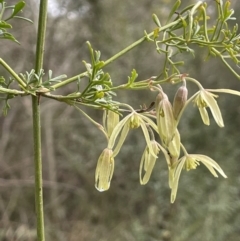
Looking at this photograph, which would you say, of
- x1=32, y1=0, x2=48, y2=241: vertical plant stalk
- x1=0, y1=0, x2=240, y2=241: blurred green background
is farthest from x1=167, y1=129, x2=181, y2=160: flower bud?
x1=0, y1=0, x2=240, y2=241: blurred green background

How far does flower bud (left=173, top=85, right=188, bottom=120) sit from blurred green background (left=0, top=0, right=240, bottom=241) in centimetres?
161

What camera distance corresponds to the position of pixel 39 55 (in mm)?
468

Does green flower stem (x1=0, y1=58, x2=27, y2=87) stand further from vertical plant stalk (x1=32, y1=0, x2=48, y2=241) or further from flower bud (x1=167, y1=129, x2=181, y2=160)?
flower bud (x1=167, y1=129, x2=181, y2=160)

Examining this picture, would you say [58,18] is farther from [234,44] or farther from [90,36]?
[234,44]

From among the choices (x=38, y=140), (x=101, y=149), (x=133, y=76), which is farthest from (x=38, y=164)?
(x=101, y=149)

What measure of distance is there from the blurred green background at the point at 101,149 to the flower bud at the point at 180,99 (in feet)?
5.28

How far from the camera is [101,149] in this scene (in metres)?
2.45

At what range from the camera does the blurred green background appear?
2102 mm

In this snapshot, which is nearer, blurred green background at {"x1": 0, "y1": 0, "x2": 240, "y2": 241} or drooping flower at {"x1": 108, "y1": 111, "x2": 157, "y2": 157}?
drooping flower at {"x1": 108, "y1": 111, "x2": 157, "y2": 157}

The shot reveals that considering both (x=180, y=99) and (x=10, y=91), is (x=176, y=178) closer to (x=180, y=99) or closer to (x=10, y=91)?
(x=180, y=99)

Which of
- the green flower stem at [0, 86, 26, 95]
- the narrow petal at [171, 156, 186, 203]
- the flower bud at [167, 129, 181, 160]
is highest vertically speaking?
the green flower stem at [0, 86, 26, 95]

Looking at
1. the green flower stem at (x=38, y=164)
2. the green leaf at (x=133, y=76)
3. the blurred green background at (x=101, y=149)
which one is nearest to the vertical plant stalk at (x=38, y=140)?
the green flower stem at (x=38, y=164)

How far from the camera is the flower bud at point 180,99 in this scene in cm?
47

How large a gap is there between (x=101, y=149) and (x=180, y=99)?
6.54 feet
